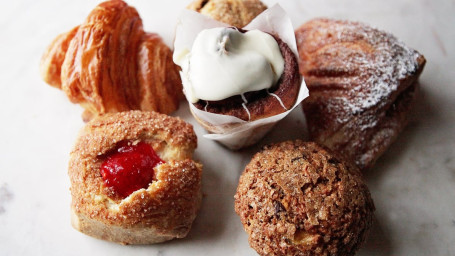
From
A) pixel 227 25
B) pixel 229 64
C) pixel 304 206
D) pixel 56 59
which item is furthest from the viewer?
pixel 56 59

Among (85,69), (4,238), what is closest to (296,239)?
(85,69)

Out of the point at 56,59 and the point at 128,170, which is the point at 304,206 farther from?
the point at 56,59

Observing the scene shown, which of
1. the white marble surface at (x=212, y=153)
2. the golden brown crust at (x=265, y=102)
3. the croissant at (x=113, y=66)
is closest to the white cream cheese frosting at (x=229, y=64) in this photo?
the golden brown crust at (x=265, y=102)

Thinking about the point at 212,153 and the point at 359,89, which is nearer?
the point at 359,89

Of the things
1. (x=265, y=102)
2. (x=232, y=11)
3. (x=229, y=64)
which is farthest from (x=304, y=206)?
(x=232, y=11)

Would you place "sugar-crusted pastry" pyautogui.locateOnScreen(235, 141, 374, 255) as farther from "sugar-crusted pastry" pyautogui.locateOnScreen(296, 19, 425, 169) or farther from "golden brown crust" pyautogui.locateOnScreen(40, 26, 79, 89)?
"golden brown crust" pyautogui.locateOnScreen(40, 26, 79, 89)

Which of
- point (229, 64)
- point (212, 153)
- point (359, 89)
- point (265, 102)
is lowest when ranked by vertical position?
point (212, 153)

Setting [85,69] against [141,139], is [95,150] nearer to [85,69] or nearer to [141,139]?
[141,139]
